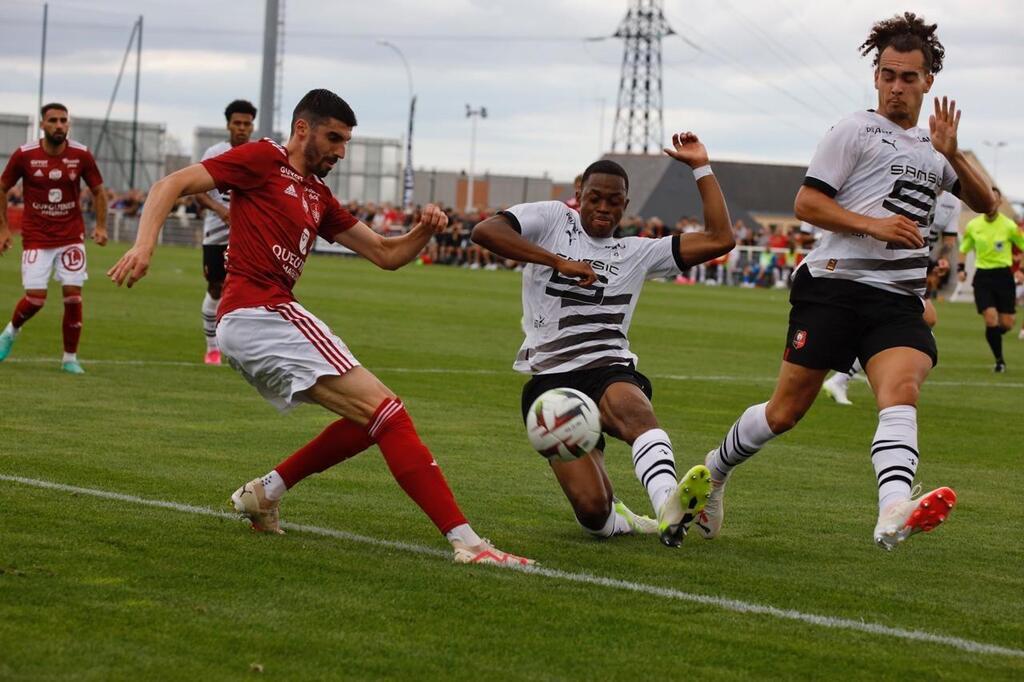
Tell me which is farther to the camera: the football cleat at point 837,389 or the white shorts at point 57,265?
the football cleat at point 837,389

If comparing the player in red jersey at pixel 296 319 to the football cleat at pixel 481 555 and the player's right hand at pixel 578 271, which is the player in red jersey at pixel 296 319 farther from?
the player's right hand at pixel 578 271

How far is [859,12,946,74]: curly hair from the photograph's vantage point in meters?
7.13

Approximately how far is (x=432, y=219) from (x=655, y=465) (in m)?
1.54

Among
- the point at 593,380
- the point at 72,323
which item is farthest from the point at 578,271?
the point at 72,323

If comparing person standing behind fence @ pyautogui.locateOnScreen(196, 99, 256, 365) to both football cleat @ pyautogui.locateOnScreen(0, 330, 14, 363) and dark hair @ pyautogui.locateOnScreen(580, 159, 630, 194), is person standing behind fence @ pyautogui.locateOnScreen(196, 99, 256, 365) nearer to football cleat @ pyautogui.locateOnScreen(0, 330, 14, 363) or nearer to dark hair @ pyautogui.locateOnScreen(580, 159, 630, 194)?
football cleat @ pyautogui.locateOnScreen(0, 330, 14, 363)

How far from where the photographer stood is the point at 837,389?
15398mm

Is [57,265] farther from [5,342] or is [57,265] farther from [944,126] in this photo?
[944,126]

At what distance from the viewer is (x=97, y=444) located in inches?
385

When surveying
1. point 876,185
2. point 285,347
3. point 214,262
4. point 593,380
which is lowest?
point 593,380

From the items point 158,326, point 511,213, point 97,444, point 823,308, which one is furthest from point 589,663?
point 158,326

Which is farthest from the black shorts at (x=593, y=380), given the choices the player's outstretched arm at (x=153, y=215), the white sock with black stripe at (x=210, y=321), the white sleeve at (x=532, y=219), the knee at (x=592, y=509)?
the white sock with black stripe at (x=210, y=321)

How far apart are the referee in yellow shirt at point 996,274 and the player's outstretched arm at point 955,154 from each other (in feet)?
45.8

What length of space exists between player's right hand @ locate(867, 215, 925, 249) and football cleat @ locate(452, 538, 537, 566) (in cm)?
216

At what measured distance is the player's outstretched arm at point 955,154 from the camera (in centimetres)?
702
